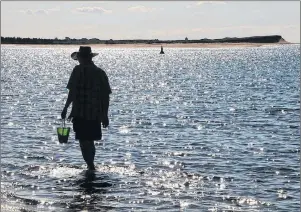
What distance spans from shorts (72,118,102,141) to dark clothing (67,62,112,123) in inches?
4.9

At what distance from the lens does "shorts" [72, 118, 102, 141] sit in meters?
13.8

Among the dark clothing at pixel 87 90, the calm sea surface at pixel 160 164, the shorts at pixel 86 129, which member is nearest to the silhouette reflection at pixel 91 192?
the calm sea surface at pixel 160 164

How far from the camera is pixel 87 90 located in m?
13.7

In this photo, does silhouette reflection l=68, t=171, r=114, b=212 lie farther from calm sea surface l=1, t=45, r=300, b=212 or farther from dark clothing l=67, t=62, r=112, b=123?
dark clothing l=67, t=62, r=112, b=123

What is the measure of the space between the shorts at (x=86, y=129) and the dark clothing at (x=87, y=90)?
12cm

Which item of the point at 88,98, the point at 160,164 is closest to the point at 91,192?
the point at 88,98

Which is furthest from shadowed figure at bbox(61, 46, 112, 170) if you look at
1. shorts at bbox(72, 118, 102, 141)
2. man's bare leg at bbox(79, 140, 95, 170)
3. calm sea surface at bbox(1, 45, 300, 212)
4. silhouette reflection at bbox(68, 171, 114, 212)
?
calm sea surface at bbox(1, 45, 300, 212)

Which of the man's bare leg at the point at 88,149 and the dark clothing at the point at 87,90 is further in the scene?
the man's bare leg at the point at 88,149

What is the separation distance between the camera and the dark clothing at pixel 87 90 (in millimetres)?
13656

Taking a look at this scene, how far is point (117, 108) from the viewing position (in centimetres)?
3372

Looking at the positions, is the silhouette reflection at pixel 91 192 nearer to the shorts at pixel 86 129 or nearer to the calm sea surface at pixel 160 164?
the calm sea surface at pixel 160 164

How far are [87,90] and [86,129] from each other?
850 millimetres

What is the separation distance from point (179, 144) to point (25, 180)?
23.7 feet

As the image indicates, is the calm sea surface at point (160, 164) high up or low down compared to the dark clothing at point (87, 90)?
down
